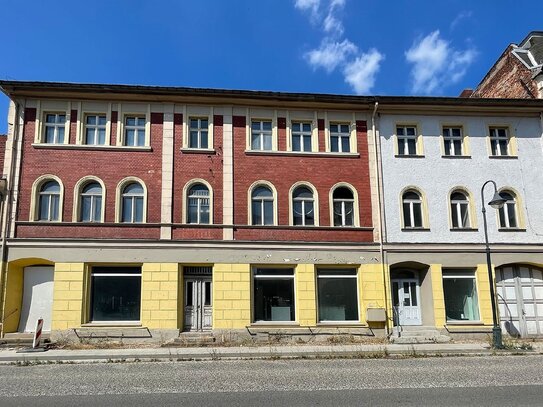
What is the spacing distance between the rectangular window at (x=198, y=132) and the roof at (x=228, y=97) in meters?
0.81

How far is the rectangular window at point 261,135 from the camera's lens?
18.9m

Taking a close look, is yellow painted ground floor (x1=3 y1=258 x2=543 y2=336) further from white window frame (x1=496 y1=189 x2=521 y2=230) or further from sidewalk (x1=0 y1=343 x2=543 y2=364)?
sidewalk (x1=0 y1=343 x2=543 y2=364)

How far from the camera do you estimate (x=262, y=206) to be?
18250mm

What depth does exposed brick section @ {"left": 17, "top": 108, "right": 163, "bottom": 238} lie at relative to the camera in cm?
1722

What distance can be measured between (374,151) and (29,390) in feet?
47.6

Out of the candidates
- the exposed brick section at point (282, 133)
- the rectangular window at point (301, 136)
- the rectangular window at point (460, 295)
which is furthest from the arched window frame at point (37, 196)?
the rectangular window at point (460, 295)

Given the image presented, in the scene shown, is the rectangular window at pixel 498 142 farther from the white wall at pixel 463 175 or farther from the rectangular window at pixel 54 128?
the rectangular window at pixel 54 128

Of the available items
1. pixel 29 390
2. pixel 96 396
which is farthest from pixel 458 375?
pixel 29 390

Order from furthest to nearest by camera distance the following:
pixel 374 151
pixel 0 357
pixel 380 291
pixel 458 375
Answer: pixel 374 151 < pixel 380 291 < pixel 0 357 < pixel 458 375

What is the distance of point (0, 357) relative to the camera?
538 inches

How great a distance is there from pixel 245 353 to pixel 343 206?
725cm

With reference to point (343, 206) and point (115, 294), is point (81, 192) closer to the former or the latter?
point (115, 294)

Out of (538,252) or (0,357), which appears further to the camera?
(538,252)

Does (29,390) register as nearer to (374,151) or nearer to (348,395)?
(348,395)
